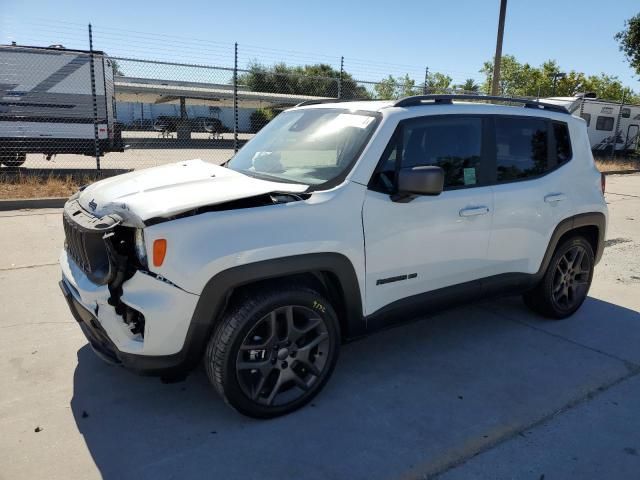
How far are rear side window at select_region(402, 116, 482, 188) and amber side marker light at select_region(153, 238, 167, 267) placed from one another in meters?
1.58

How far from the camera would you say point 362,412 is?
2.97m

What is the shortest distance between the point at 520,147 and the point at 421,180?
4.69 feet

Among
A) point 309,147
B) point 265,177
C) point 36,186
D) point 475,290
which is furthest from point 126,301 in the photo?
point 36,186

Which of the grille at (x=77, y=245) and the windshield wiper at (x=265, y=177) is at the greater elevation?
the windshield wiper at (x=265, y=177)

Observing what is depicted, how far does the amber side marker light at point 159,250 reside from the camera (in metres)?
2.44

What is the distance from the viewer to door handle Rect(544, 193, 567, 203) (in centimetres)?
396

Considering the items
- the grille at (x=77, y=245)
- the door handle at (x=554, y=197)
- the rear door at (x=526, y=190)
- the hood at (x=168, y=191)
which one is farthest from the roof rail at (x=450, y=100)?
the grille at (x=77, y=245)

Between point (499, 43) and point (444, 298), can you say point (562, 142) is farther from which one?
point (499, 43)

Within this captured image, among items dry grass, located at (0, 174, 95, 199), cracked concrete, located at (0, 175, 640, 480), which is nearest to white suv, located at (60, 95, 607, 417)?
cracked concrete, located at (0, 175, 640, 480)

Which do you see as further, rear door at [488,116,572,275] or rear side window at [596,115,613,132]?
rear side window at [596,115,613,132]

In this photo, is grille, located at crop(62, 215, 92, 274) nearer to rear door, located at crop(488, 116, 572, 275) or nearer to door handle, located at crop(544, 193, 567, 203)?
rear door, located at crop(488, 116, 572, 275)

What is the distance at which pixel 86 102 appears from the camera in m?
13.9

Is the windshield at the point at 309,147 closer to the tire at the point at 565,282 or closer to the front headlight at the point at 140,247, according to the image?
the front headlight at the point at 140,247

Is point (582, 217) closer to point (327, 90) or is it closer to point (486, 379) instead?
point (486, 379)
